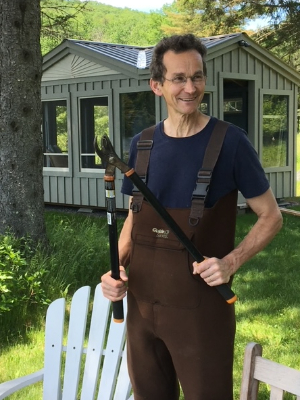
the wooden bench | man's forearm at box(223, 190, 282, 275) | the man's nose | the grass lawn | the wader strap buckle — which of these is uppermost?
the man's nose

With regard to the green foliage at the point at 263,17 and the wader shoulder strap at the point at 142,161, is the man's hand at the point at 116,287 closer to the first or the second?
the wader shoulder strap at the point at 142,161

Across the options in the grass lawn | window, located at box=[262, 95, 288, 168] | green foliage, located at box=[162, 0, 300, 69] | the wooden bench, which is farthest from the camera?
green foliage, located at box=[162, 0, 300, 69]

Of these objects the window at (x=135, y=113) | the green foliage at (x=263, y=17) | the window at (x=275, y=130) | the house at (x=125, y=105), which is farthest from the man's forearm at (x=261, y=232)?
the green foliage at (x=263, y=17)

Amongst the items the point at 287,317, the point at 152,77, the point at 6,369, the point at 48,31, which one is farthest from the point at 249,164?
the point at 48,31

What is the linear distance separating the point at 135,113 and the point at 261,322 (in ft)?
22.0

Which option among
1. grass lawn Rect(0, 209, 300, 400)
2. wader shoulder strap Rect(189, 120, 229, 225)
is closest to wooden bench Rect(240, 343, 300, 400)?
wader shoulder strap Rect(189, 120, 229, 225)

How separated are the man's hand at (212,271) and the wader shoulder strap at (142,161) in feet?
1.12

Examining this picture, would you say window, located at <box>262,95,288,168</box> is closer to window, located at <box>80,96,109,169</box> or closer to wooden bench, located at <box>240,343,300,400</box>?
window, located at <box>80,96,109,169</box>

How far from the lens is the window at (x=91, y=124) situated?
37.1ft

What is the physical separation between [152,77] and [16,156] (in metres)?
3.78

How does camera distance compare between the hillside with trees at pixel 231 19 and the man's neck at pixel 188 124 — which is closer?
the man's neck at pixel 188 124

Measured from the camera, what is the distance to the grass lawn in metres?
4.02

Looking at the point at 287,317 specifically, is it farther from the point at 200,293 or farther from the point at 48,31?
the point at 48,31

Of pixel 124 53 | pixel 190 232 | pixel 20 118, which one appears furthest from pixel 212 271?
pixel 124 53
